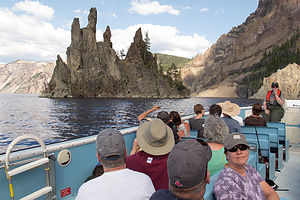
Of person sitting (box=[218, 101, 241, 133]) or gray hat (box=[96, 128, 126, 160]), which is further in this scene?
person sitting (box=[218, 101, 241, 133])

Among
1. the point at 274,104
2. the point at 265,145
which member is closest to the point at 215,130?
the point at 265,145

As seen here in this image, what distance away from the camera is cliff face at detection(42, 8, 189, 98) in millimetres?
80188

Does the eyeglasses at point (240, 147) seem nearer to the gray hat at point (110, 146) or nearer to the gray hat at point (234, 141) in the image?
the gray hat at point (234, 141)

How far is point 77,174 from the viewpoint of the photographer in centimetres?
350

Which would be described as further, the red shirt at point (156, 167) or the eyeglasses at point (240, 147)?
the red shirt at point (156, 167)

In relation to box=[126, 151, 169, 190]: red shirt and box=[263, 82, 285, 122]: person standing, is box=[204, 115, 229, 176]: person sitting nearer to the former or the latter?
box=[126, 151, 169, 190]: red shirt

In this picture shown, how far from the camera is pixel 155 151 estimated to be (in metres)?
2.36

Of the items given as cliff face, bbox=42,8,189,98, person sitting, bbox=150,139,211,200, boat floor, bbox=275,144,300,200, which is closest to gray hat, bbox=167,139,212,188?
person sitting, bbox=150,139,211,200

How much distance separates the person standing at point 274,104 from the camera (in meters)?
6.75

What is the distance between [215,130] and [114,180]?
183 centimetres

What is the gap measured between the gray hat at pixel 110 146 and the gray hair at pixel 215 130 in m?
1.60

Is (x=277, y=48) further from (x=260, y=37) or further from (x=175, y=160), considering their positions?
(x=175, y=160)

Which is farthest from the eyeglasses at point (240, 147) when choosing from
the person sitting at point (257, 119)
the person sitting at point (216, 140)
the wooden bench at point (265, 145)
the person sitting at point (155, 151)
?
the person sitting at point (257, 119)

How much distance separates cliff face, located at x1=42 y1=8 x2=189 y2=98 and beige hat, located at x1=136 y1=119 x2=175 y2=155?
79.6 metres
